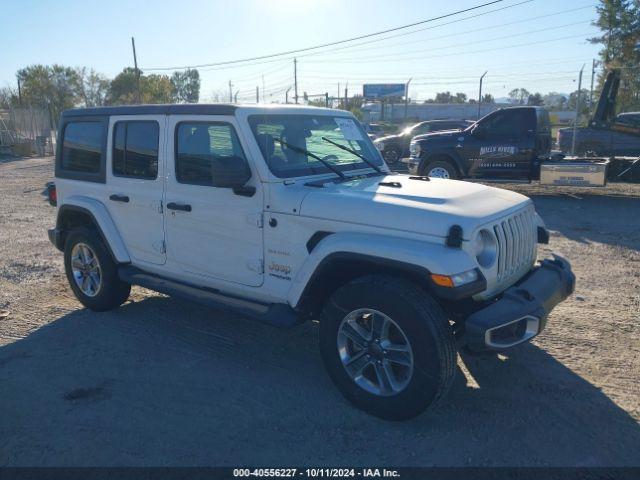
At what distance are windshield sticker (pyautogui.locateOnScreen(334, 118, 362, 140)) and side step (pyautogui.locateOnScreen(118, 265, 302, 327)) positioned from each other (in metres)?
1.79

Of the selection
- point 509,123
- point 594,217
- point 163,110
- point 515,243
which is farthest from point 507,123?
point 163,110

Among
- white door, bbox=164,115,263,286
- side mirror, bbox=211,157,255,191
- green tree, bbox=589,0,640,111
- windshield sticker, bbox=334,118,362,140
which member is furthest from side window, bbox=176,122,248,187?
green tree, bbox=589,0,640,111

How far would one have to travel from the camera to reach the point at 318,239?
3756mm

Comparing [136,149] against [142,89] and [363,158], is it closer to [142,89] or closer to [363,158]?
[363,158]

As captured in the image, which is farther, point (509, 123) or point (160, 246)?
point (509, 123)

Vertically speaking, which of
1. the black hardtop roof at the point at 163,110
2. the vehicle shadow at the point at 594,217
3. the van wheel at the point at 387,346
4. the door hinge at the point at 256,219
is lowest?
the vehicle shadow at the point at 594,217

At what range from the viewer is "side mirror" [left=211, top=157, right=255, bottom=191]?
3.80 m

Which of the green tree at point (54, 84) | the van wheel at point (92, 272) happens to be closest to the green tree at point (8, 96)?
the green tree at point (54, 84)

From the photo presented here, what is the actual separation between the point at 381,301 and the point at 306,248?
73 centimetres

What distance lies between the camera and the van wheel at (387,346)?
10.5 feet

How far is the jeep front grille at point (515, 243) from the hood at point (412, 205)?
81 mm

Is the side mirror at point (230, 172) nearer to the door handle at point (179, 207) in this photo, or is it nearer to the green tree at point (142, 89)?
the door handle at point (179, 207)

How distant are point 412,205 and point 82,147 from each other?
3.63 meters

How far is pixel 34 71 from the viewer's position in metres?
54.1
